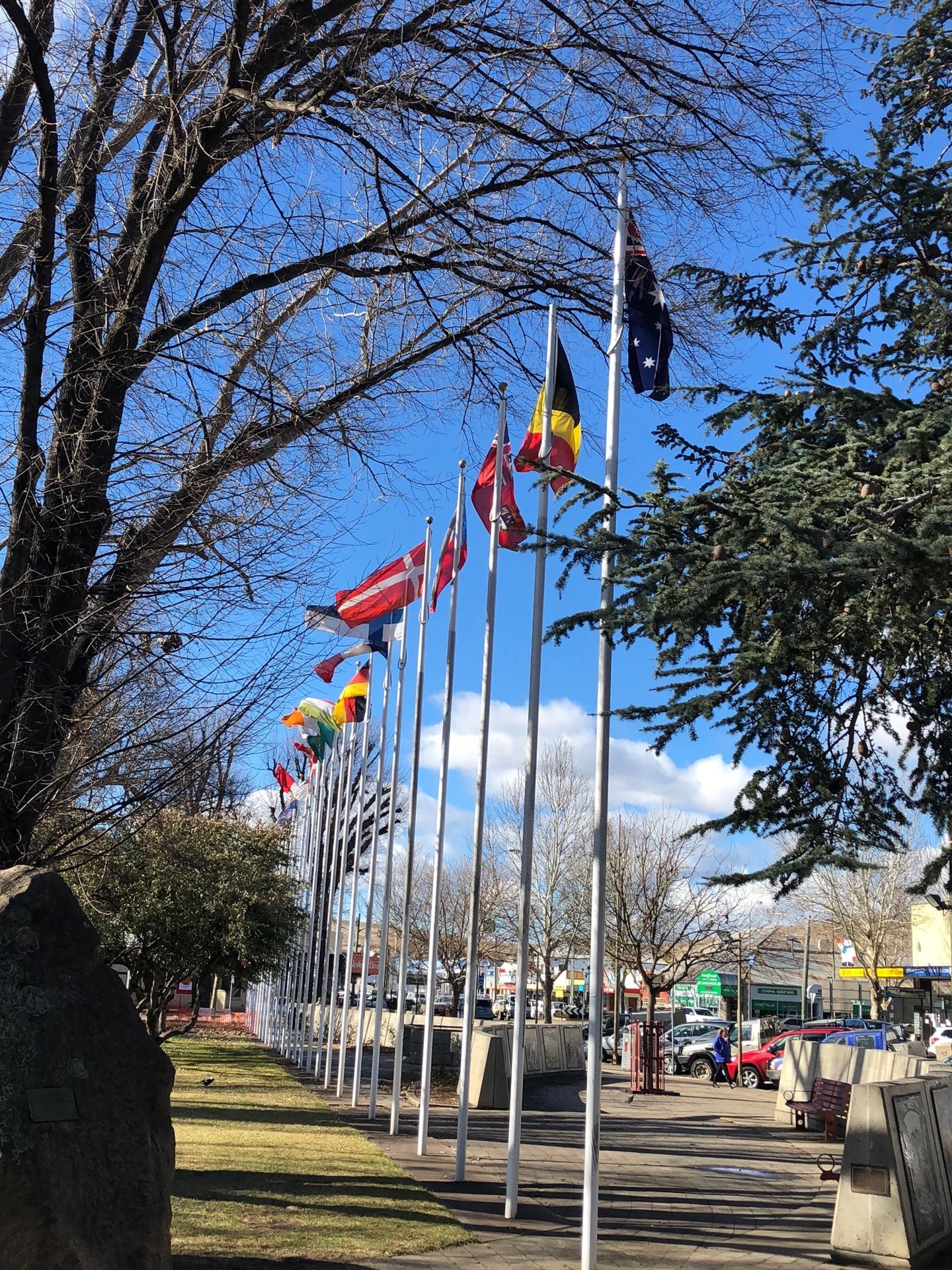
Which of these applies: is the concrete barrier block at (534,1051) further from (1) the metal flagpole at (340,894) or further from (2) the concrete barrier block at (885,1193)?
(2) the concrete barrier block at (885,1193)

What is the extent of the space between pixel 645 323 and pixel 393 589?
26.0ft

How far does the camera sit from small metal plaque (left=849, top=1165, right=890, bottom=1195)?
9234mm

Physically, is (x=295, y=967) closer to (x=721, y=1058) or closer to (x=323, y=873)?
(x=323, y=873)

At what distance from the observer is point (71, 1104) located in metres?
5.88

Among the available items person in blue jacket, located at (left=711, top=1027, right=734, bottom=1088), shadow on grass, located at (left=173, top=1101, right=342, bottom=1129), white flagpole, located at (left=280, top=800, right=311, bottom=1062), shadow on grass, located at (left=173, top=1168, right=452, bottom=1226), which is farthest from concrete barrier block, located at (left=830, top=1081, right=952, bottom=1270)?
person in blue jacket, located at (left=711, top=1027, right=734, bottom=1088)

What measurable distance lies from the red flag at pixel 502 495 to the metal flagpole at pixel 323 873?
480 inches

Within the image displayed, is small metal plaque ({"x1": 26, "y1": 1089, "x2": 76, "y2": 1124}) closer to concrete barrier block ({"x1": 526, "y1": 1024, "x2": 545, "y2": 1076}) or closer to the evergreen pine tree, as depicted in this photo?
the evergreen pine tree

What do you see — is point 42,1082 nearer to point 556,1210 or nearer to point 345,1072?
point 556,1210

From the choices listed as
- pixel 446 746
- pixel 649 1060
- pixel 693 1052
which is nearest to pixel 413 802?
pixel 446 746

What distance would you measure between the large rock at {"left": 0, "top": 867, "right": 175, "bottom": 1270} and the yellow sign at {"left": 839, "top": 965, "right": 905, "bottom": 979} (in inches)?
1969

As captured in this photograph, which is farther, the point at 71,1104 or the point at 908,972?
the point at 908,972

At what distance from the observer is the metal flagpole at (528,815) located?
34.5 feet

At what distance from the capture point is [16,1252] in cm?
530

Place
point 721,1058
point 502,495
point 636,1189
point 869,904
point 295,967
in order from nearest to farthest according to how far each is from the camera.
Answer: point 636,1189, point 502,495, point 295,967, point 721,1058, point 869,904
